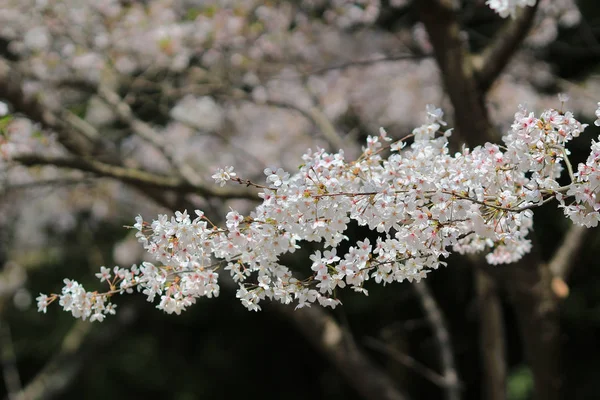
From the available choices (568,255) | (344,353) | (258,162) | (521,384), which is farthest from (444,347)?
(521,384)

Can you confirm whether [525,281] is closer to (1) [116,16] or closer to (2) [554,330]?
(2) [554,330]

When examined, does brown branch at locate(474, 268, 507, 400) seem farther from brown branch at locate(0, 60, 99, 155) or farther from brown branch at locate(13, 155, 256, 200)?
brown branch at locate(0, 60, 99, 155)

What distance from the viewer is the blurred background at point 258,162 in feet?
8.78

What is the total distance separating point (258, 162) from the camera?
12.0ft

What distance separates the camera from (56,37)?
4.00 meters

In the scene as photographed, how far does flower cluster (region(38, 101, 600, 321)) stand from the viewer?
124cm

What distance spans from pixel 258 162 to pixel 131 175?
117cm

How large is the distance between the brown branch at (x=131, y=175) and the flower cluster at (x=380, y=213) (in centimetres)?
116

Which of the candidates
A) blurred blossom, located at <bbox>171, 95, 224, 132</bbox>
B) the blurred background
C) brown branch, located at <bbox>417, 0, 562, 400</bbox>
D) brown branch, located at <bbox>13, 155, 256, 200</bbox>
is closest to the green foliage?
the blurred background

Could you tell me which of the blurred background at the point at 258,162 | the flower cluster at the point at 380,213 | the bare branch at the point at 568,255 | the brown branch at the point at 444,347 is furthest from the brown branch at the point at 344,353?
the flower cluster at the point at 380,213

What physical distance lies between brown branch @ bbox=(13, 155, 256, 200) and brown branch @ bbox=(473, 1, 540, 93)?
0.97 m

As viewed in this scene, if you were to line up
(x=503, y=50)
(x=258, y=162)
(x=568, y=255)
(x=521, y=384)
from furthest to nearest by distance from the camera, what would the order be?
(x=521, y=384) → (x=258, y=162) → (x=568, y=255) → (x=503, y=50)

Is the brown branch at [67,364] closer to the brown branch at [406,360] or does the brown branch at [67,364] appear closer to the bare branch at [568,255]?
the brown branch at [406,360]

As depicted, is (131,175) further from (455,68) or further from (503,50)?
(503,50)
